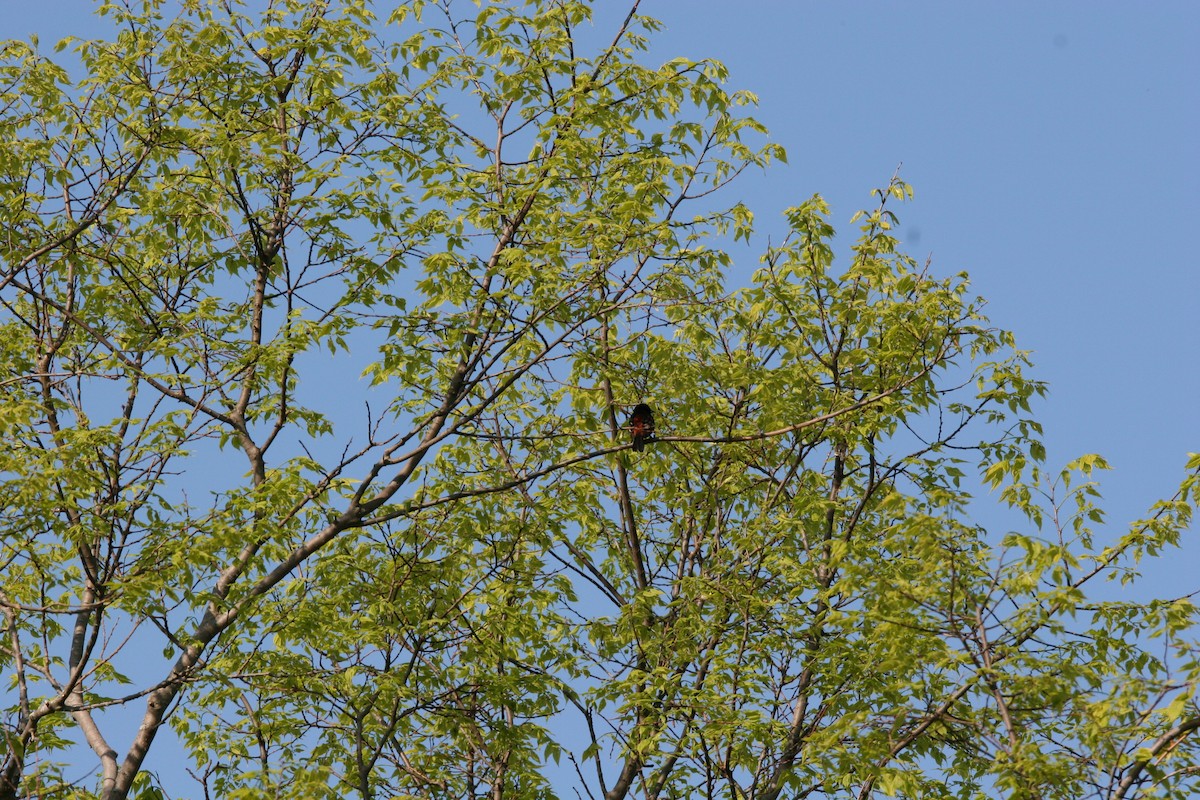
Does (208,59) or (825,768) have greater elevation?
(208,59)

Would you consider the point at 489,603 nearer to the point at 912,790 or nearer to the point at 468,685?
the point at 468,685

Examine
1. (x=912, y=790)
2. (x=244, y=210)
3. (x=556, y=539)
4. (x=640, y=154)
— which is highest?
(x=640, y=154)

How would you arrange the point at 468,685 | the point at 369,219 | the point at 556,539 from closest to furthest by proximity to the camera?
the point at 468,685
the point at 369,219
the point at 556,539

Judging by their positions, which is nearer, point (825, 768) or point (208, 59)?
point (825, 768)

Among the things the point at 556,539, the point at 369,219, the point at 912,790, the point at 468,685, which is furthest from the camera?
the point at 556,539

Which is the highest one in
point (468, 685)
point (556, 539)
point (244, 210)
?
point (244, 210)

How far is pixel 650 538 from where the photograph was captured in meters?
14.5

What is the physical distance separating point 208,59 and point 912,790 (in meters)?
9.38

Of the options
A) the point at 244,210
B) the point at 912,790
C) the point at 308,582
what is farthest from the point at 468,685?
the point at 244,210

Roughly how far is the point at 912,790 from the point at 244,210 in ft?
26.2

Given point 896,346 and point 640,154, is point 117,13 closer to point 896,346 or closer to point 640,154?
point 640,154

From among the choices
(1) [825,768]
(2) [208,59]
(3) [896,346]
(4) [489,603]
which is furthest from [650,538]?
(2) [208,59]

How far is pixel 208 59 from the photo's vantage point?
1289cm

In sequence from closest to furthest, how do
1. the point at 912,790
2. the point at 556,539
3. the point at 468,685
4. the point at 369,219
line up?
the point at 912,790
the point at 468,685
the point at 369,219
the point at 556,539
